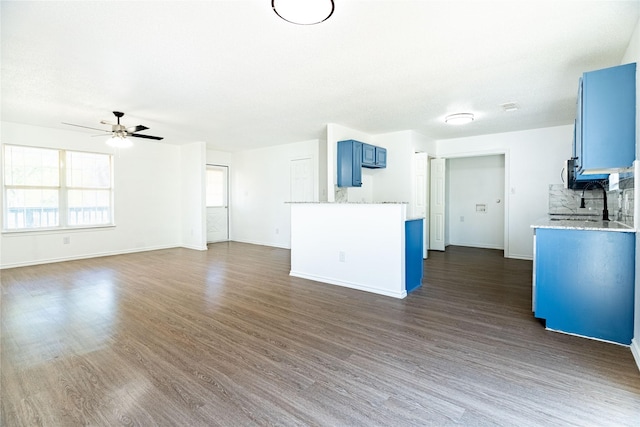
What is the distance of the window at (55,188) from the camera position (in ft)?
17.6

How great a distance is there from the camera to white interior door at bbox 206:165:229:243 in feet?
27.3

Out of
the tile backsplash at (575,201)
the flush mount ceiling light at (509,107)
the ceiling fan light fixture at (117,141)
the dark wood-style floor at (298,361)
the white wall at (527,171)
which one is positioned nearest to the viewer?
the dark wood-style floor at (298,361)

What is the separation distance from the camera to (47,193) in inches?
225

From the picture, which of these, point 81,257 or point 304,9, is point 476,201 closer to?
point 304,9

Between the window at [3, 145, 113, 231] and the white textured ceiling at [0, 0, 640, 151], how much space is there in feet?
2.94

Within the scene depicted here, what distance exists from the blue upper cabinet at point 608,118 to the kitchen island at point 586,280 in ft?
1.83

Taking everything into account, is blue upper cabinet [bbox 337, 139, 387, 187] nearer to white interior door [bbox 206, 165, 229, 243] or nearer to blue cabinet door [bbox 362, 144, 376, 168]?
blue cabinet door [bbox 362, 144, 376, 168]

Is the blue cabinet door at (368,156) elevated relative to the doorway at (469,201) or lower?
elevated

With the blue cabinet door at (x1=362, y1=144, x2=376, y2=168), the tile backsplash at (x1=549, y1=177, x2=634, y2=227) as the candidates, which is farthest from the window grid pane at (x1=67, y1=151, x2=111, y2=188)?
the tile backsplash at (x1=549, y1=177, x2=634, y2=227)

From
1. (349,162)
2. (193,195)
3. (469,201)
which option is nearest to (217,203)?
(193,195)

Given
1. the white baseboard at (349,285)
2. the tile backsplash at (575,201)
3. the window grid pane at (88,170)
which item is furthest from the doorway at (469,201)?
the window grid pane at (88,170)

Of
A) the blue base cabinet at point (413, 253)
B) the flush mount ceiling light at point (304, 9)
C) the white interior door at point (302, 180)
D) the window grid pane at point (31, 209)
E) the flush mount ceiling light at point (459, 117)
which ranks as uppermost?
the flush mount ceiling light at point (459, 117)

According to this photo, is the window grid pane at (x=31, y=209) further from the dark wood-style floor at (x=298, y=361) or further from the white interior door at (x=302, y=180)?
the white interior door at (x=302, y=180)

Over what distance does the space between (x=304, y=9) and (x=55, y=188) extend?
→ 623cm
